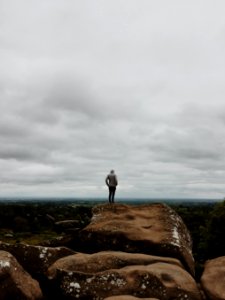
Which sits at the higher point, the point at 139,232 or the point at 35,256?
the point at 139,232

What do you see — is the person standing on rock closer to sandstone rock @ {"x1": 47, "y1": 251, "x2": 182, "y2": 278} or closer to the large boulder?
the large boulder

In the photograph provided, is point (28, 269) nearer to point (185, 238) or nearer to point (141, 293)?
point (141, 293)

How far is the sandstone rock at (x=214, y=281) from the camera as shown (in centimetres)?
1799

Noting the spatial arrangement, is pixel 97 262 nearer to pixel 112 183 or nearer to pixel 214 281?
pixel 214 281

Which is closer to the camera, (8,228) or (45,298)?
(45,298)

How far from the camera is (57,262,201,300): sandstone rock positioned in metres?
16.4

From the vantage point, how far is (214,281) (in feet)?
61.9

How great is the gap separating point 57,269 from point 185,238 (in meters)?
8.48

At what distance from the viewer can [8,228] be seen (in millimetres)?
96625

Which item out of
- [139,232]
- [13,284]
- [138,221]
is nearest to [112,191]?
[138,221]

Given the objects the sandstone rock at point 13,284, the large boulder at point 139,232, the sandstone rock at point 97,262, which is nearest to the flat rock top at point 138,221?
the large boulder at point 139,232

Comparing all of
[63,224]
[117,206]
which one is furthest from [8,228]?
[117,206]

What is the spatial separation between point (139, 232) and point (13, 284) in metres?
7.87

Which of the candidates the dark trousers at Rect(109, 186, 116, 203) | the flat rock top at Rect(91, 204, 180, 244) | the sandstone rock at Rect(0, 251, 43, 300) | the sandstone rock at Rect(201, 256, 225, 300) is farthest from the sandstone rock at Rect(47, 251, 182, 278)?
the dark trousers at Rect(109, 186, 116, 203)
